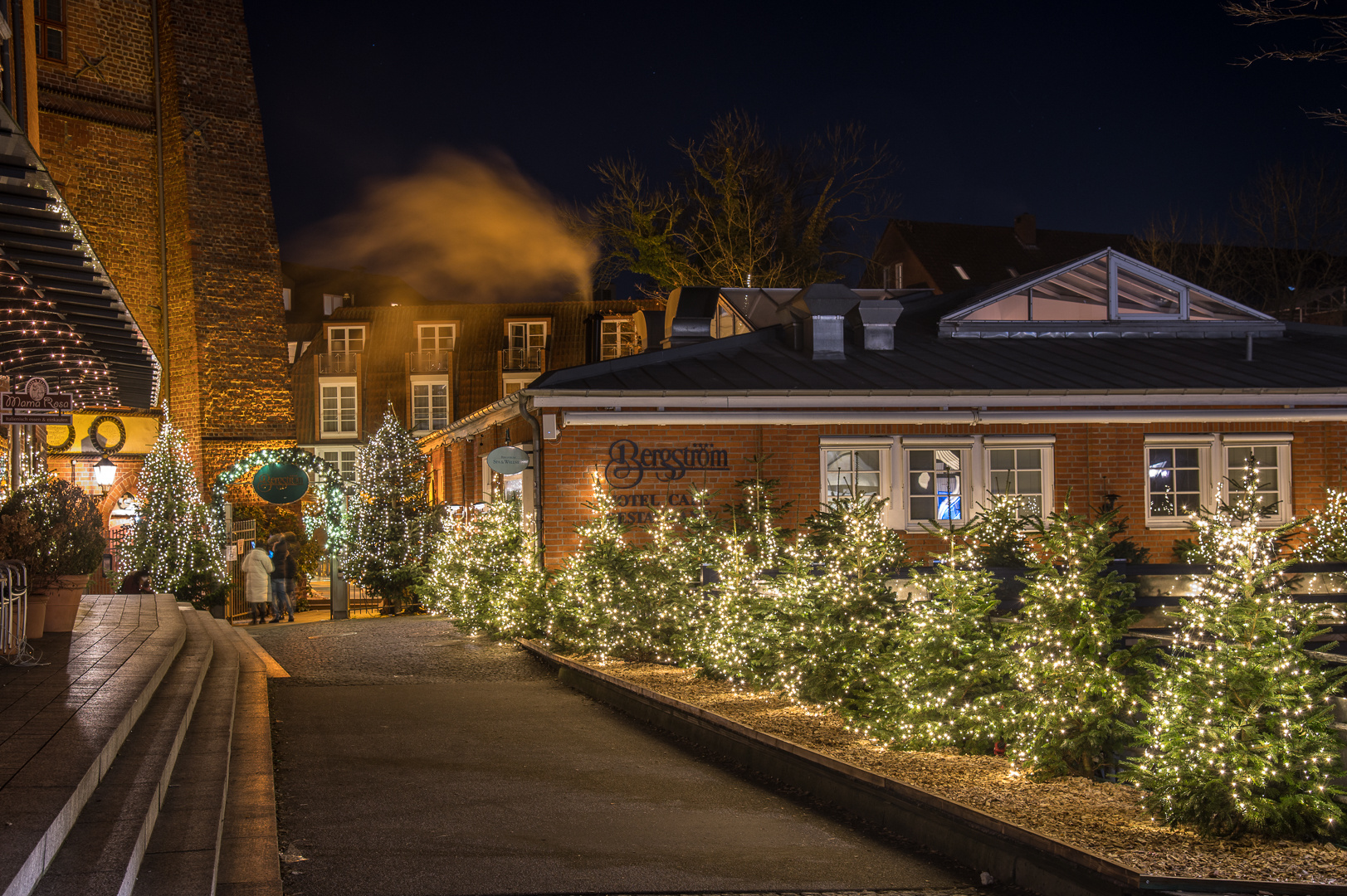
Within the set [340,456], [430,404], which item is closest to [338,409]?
[340,456]

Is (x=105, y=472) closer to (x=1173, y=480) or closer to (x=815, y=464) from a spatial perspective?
(x=815, y=464)

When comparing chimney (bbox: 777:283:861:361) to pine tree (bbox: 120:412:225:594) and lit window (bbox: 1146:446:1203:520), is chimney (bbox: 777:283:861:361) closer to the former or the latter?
lit window (bbox: 1146:446:1203:520)

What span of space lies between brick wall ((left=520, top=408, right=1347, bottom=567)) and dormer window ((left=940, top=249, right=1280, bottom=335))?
2.98 m

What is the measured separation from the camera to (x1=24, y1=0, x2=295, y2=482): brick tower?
2470 centimetres

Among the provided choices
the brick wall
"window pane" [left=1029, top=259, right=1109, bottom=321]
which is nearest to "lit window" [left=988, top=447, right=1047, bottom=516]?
the brick wall

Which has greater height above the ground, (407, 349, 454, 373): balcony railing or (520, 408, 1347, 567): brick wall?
(407, 349, 454, 373): balcony railing

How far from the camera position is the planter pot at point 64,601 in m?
10.1

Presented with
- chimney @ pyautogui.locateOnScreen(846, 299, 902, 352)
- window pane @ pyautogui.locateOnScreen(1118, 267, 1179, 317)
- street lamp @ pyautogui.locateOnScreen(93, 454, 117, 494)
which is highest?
window pane @ pyautogui.locateOnScreen(1118, 267, 1179, 317)

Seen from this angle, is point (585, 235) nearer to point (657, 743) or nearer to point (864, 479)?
point (864, 479)

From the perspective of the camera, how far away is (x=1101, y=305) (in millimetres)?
18516

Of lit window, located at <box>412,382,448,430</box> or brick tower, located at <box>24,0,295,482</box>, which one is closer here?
brick tower, located at <box>24,0,295,482</box>

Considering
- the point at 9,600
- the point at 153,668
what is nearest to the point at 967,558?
the point at 153,668

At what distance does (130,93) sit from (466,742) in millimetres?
22219

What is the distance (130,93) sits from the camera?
25.2 m
